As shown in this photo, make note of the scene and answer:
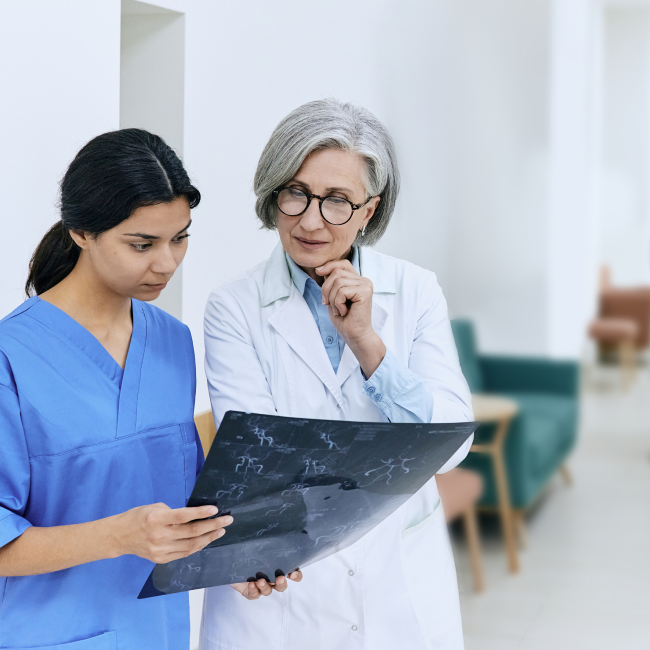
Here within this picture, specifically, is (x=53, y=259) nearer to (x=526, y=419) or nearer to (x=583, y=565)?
(x=526, y=419)

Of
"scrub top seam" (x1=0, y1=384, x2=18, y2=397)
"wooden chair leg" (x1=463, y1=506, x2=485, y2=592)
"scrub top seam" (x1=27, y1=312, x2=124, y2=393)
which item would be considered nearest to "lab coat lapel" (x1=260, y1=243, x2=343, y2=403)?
"scrub top seam" (x1=27, y1=312, x2=124, y2=393)

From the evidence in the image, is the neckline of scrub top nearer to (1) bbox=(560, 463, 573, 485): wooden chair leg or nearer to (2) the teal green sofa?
(2) the teal green sofa

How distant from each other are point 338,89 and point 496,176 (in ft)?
1.50

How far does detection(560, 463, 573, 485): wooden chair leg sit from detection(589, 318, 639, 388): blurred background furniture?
24cm

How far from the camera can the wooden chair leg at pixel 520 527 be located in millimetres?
1576

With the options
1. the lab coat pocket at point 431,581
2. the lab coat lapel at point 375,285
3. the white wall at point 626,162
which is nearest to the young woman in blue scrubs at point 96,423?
the lab coat lapel at point 375,285

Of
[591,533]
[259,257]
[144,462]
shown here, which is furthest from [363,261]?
[591,533]

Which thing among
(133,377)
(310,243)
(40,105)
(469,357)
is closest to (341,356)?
(310,243)

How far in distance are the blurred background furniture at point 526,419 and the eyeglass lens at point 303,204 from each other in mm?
674

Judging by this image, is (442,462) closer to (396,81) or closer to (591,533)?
(591,533)

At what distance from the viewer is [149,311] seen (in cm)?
97

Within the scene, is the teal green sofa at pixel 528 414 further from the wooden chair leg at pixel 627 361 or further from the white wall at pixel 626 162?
the white wall at pixel 626 162

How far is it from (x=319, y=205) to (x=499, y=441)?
0.79 meters

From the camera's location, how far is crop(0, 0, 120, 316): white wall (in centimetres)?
123
